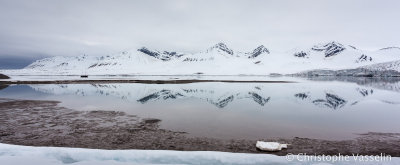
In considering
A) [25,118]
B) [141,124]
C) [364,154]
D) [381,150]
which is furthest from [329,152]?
[25,118]

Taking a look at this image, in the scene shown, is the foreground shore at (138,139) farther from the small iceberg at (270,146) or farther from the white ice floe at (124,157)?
the white ice floe at (124,157)

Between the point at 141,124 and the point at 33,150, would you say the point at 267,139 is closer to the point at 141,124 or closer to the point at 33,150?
the point at 141,124

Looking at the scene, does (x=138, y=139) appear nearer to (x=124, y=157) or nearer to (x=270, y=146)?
(x=124, y=157)

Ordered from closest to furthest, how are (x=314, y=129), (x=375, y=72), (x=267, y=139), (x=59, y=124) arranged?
Answer: (x=267, y=139)
(x=314, y=129)
(x=59, y=124)
(x=375, y=72)

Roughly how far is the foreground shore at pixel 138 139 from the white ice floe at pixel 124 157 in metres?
1.09

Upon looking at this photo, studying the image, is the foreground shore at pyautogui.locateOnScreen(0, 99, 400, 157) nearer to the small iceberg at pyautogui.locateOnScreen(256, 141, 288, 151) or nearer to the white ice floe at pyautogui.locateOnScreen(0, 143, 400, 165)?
the small iceberg at pyautogui.locateOnScreen(256, 141, 288, 151)

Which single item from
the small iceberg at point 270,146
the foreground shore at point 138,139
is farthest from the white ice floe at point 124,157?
the foreground shore at point 138,139

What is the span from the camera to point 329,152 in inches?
468

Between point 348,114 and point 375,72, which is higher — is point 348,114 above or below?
below

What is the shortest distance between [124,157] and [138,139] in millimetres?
3106

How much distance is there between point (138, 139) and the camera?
1443 centimetres

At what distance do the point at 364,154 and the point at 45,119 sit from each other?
21236mm

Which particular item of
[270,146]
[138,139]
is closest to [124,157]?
[138,139]

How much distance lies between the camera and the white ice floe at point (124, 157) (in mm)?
10555
